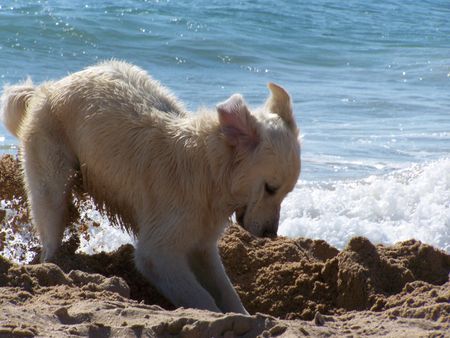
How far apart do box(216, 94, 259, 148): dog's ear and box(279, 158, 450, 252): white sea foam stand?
3.43m

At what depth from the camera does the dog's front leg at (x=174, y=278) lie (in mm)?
5582

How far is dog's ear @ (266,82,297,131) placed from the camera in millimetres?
5689

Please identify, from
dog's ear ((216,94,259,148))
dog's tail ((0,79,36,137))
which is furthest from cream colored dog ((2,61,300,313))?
dog's tail ((0,79,36,137))

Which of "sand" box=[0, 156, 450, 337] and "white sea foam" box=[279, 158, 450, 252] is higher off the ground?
"sand" box=[0, 156, 450, 337]

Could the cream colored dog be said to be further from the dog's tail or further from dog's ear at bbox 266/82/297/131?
the dog's tail

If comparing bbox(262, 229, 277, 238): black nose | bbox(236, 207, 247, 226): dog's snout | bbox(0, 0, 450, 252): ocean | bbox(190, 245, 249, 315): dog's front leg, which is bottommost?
bbox(0, 0, 450, 252): ocean

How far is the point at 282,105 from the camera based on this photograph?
5.72 metres

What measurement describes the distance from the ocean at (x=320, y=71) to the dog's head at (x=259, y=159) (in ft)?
2.51

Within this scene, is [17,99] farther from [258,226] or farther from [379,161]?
[379,161]

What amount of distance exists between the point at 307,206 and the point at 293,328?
17.2ft

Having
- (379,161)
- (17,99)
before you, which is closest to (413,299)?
(17,99)

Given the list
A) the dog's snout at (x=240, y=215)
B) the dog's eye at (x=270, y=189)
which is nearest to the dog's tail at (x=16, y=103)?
the dog's snout at (x=240, y=215)

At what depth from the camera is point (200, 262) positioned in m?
5.93

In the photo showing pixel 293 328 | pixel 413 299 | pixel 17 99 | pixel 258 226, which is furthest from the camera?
pixel 17 99
